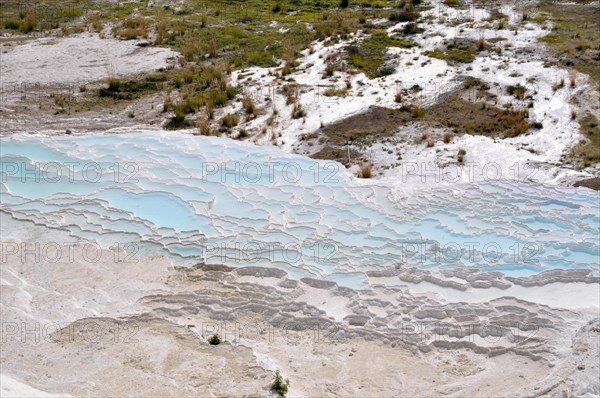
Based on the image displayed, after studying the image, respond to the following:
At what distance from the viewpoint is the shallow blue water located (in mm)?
11398

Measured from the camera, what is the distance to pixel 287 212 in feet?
41.1

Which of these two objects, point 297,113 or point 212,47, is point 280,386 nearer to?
point 297,113

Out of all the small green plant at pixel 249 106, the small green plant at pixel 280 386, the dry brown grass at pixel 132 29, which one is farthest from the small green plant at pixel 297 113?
the small green plant at pixel 280 386

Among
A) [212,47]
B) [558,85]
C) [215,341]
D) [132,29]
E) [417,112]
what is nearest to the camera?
[215,341]

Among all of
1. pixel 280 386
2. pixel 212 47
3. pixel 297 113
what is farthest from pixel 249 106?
pixel 280 386

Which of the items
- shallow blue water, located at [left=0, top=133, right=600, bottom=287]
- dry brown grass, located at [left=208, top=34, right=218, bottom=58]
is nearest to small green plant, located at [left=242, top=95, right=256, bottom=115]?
shallow blue water, located at [left=0, top=133, right=600, bottom=287]

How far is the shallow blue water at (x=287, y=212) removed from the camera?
11.4 m

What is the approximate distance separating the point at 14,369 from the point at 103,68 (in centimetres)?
1241

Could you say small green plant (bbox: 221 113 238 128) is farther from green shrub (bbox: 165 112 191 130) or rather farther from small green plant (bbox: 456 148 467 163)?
small green plant (bbox: 456 148 467 163)

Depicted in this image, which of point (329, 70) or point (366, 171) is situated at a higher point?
point (329, 70)

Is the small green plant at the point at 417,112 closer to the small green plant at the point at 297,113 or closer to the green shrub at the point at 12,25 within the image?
the small green plant at the point at 297,113

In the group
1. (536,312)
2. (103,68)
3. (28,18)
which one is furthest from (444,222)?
(28,18)

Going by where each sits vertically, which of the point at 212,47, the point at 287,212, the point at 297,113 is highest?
the point at 212,47

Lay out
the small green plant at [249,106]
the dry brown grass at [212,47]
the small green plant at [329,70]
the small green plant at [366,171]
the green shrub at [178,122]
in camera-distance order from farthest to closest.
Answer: the dry brown grass at [212,47]
the small green plant at [329,70]
the small green plant at [249,106]
the green shrub at [178,122]
the small green plant at [366,171]
